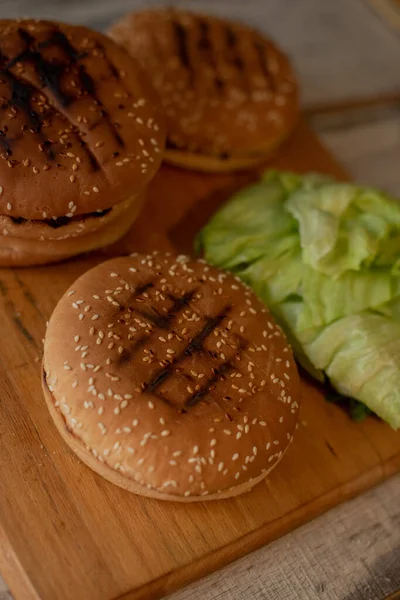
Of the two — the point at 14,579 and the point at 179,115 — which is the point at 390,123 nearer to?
the point at 179,115

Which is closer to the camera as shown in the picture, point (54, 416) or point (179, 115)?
point (54, 416)

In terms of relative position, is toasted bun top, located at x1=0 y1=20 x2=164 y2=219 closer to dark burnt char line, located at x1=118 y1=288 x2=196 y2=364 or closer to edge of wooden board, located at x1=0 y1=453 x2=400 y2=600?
dark burnt char line, located at x1=118 y1=288 x2=196 y2=364

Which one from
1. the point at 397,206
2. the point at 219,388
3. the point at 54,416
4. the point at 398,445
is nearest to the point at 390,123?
the point at 397,206

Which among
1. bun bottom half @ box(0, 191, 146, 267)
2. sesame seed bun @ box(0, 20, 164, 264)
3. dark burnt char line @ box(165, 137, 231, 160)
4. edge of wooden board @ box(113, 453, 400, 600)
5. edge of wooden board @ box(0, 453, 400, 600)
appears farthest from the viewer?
dark burnt char line @ box(165, 137, 231, 160)

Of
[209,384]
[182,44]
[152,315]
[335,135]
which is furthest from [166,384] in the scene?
[335,135]

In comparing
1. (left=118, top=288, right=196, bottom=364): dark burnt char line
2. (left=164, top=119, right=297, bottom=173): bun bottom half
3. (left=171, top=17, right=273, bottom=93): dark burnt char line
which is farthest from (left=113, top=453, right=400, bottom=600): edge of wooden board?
(left=171, top=17, right=273, bottom=93): dark burnt char line

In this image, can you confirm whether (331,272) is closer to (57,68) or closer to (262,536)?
(262,536)

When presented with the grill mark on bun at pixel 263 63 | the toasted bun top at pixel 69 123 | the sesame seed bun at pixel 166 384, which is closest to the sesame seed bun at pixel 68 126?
the toasted bun top at pixel 69 123
